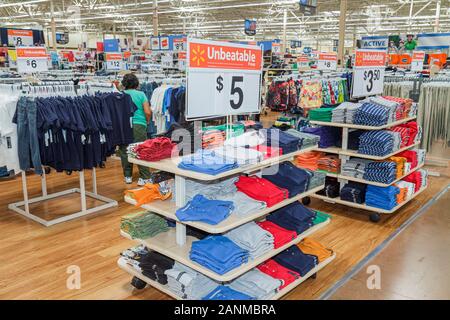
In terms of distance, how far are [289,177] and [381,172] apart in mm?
2097

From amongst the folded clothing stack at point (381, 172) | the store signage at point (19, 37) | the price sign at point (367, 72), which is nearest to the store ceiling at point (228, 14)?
the store signage at point (19, 37)

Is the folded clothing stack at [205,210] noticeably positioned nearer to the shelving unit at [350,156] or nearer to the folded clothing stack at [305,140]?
the folded clothing stack at [305,140]

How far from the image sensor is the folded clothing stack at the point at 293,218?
3.31 m

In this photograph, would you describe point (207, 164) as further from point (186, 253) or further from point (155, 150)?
point (186, 253)

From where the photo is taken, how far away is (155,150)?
294 cm

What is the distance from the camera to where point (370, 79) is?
17.5ft

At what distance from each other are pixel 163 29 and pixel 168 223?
35978 mm

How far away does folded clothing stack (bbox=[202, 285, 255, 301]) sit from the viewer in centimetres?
284

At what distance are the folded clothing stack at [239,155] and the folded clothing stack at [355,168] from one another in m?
2.49

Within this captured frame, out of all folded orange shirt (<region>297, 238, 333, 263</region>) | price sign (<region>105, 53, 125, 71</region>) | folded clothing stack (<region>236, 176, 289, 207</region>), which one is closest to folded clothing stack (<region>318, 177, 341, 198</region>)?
folded orange shirt (<region>297, 238, 333, 263</region>)

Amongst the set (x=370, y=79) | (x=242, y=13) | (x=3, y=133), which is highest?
(x=242, y=13)

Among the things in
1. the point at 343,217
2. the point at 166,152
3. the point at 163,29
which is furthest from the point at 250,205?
the point at 163,29

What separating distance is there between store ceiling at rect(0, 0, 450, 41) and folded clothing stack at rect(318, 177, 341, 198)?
51.9ft
